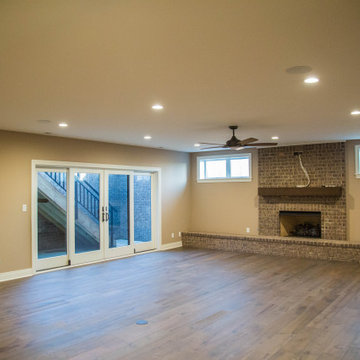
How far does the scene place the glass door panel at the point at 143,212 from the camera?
8.84 meters

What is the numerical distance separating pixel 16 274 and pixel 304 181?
6342 mm

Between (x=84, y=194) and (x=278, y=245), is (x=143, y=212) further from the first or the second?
(x=278, y=245)

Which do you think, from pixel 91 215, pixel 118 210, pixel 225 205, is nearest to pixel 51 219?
pixel 91 215

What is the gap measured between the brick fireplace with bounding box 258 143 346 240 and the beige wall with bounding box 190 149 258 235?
0.25 metres

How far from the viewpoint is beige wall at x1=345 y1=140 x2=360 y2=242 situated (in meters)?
7.96

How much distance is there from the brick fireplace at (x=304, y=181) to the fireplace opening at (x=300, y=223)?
0.11 meters

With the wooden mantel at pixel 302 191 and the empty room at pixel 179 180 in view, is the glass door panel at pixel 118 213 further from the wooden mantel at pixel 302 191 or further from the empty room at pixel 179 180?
the wooden mantel at pixel 302 191

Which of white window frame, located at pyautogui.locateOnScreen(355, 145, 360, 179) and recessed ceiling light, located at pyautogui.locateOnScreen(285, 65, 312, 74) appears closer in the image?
recessed ceiling light, located at pyautogui.locateOnScreen(285, 65, 312, 74)

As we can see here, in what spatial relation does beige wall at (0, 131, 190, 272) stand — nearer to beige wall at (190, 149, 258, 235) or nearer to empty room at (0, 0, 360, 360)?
empty room at (0, 0, 360, 360)

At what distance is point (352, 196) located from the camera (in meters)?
8.02

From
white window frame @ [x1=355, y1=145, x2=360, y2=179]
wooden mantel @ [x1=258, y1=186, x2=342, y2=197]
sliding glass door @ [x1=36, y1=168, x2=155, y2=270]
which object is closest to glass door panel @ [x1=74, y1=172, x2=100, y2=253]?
sliding glass door @ [x1=36, y1=168, x2=155, y2=270]

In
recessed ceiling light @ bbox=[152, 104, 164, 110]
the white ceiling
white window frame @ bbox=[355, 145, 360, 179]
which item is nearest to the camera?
the white ceiling

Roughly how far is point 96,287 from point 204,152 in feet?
17.4

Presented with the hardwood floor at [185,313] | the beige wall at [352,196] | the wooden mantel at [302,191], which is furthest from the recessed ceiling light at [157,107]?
the beige wall at [352,196]
